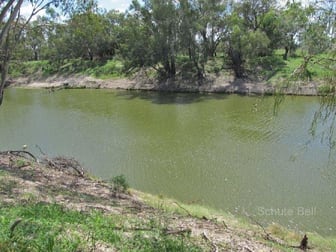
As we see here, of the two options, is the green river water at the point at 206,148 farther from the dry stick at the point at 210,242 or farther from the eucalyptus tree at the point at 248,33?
the eucalyptus tree at the point at 248,33

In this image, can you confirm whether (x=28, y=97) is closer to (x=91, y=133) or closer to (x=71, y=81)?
(x=71, y=81)

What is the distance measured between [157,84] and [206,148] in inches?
642

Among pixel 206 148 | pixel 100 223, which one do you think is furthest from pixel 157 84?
pixel 100 223

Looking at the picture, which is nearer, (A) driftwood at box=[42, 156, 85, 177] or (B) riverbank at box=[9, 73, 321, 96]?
(A) driftwood at box=[42, 156, 85, 177]

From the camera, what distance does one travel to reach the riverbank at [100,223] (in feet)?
11.5

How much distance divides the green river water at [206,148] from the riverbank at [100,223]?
1.26 m

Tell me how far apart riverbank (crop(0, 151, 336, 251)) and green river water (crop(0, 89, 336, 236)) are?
4.14 feet

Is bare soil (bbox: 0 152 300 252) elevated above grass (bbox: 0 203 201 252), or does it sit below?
below

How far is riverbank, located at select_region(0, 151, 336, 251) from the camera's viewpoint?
3492mm

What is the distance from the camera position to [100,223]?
4.23m

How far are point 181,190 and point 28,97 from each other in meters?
22.0

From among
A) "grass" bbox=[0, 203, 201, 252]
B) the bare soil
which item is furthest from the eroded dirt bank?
"grass" bbox=[0, 203, 201, 252]

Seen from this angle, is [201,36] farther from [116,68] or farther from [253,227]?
[253,227]

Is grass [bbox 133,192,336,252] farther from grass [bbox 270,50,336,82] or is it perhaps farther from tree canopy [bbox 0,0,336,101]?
tree canopy [bbox 0,0,336,101]
